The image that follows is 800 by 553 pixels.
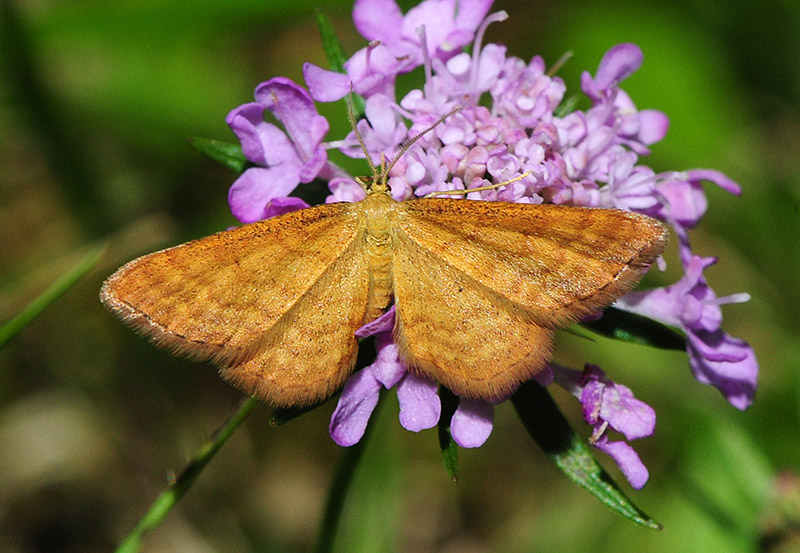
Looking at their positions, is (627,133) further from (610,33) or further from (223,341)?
(610,33)

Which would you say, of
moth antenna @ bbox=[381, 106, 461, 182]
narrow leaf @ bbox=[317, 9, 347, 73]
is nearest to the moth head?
moth antenna @ bbox=[381, 106, 461, 182]

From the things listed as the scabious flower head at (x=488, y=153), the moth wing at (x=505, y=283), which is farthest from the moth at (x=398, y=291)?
the scabious flower head at (x=488, y=153)

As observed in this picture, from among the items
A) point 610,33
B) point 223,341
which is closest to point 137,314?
point 223,341

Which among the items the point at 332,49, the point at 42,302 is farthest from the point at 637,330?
the point at 42,302

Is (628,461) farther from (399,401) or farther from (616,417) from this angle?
(399,401)

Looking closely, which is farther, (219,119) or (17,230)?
(219,119)
